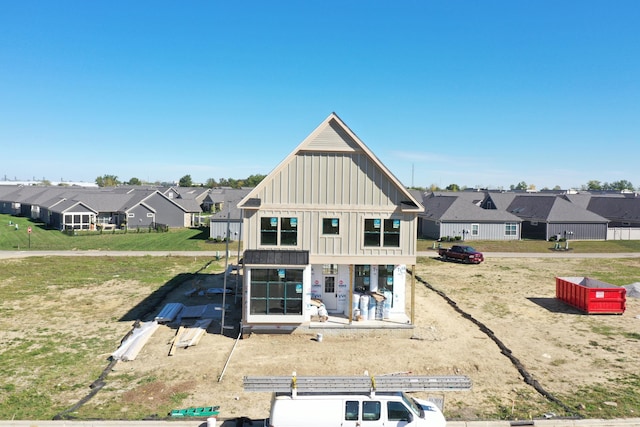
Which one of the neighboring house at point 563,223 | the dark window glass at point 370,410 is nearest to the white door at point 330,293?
the dark window glass at point 370,410

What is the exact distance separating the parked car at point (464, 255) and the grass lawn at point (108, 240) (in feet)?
79.5

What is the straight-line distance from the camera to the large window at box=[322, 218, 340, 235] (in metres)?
21.8

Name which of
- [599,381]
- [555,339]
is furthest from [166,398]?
[555,339]

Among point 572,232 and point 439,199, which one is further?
point 439,199

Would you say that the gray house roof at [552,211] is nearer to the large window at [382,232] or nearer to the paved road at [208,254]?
the paved road at [208,254]

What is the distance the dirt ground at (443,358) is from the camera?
1477 centimetres

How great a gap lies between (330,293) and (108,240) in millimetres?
41533

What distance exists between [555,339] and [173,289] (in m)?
24.1

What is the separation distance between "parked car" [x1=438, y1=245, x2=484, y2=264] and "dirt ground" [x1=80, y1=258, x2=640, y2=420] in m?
14.7

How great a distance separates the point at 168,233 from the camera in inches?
2494

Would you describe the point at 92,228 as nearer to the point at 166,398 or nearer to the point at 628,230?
the point at 166,398

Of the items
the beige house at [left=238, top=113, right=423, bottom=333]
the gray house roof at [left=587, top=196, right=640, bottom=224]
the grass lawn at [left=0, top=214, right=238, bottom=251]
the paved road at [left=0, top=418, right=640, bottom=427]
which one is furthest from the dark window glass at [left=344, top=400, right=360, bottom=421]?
the gray house roof at [left=587, top=196, right=640, bottom=224]

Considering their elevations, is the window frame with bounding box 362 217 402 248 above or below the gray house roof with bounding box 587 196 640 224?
below

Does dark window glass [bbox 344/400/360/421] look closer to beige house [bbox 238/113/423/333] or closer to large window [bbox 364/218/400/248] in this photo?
beige house [bbox 238/113/423/333]
